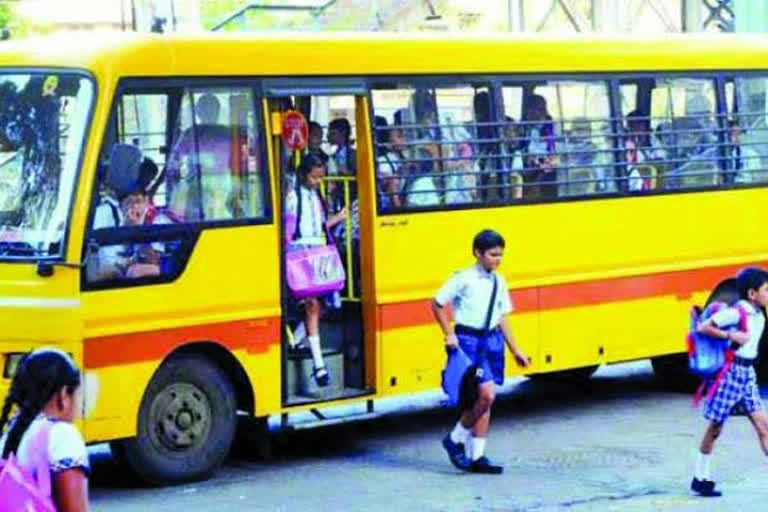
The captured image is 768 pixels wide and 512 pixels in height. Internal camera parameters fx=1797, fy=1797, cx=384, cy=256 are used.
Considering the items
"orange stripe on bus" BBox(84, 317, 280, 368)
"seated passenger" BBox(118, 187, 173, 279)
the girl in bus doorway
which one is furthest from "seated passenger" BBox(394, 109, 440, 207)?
"seated passenger" BBox(118, 187, 173, 279)

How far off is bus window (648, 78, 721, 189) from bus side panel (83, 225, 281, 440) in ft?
13.2

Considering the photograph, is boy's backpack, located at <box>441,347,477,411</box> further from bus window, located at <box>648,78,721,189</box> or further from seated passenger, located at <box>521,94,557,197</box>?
bus window, located at <box>648,78,721,189</box>

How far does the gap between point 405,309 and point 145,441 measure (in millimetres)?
2104

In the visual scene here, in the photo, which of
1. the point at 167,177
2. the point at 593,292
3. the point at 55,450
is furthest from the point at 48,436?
the point at 593,292

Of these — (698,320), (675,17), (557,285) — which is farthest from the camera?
(675,17)

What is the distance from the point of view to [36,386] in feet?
16.9

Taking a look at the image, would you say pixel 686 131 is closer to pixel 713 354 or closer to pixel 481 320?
pixel 481 320

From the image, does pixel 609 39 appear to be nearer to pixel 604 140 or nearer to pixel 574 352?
pixel 604 140

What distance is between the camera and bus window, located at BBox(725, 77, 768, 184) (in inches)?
563

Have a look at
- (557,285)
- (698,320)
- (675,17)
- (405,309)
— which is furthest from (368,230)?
(675,17)

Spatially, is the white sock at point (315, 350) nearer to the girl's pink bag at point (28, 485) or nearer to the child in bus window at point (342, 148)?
the child in bus window at point (342, 148)

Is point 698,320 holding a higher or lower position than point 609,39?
lower

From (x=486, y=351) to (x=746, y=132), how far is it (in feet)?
15.3

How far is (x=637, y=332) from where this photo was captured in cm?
1334
